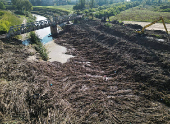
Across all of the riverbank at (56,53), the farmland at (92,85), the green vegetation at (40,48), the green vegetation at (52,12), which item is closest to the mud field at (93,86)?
the farmland at (92,85)

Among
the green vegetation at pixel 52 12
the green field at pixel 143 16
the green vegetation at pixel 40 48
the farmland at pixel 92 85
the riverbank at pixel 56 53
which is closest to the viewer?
the farmland at pixel 92 85

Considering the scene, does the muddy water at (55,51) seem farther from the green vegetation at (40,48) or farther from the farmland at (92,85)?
the farmland at (92,85)

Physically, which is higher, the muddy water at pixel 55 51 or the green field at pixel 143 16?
the green field at pixel 143 16

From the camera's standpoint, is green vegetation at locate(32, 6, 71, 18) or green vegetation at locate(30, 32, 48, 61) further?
green vegetation at locate(32, 6, 71, 18)

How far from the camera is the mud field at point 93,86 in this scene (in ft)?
29.7

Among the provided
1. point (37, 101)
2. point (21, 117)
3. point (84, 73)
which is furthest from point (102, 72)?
point (21, 117)

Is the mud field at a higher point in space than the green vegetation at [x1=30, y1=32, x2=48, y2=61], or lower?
lower

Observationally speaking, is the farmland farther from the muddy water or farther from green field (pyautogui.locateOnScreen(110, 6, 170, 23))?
green field (pyautogui.locateOnScreen(110, 6, 170, 23))

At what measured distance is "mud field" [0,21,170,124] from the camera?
904cm

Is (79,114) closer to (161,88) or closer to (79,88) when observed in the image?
(79,88)

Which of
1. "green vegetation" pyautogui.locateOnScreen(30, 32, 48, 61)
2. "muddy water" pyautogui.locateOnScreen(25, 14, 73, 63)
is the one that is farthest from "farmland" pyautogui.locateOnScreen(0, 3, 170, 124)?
"muddy water" pyautogui.locateOnScreen(25, 14, 73, 63)

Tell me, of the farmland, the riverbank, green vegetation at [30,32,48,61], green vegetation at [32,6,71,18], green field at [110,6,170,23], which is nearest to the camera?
the farmland

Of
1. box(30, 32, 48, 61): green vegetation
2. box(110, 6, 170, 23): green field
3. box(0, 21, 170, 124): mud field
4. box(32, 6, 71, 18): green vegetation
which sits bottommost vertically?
box(0, 21, 170, 124): mud field

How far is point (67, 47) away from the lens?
2575 centimetres
